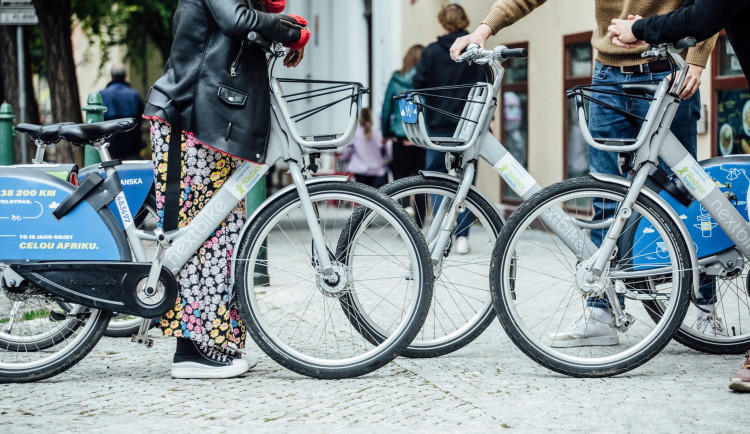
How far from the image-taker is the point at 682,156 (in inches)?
191

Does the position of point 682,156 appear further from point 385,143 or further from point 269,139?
point 385,143

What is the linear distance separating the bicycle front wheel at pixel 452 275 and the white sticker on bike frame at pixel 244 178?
58cm

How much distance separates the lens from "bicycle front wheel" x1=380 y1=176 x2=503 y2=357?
5133mm

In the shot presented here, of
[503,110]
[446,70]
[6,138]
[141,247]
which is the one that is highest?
[446,70]

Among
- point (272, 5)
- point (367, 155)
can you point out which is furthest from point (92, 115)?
point (367, 155)

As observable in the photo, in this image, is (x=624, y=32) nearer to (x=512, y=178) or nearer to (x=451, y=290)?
(x=512, y=178)

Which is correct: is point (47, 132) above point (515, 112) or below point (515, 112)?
below

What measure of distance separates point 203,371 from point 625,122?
215 centimetres

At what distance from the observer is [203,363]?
4863 millimetres

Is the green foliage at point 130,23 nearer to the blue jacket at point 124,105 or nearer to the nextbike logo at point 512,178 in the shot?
the blue jacket at point 124,105

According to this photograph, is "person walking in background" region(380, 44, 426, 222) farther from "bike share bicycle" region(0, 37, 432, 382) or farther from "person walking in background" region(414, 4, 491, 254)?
"bike share bicycle" region(0, 37, 432, 382)

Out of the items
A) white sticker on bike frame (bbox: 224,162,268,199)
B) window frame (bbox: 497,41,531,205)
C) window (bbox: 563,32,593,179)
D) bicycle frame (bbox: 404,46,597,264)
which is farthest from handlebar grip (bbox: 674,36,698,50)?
window frame (bbox: 497,41,531,205)

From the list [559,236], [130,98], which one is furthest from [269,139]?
[130,98]

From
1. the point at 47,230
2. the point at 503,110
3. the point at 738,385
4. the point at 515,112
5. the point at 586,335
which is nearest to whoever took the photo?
the point at 738,385
